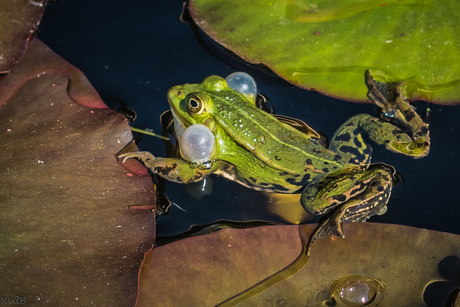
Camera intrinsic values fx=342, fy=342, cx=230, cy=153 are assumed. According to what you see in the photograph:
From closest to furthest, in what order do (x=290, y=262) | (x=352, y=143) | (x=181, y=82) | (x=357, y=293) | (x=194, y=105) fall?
1. (x=357, y=293)
2. (x=290, y=262)
3. (x=194, y=105)
4. (x=352, y=143)
5. (x=181, y=82)

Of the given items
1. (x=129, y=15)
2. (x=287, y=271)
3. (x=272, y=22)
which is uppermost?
(x=272, y=22)

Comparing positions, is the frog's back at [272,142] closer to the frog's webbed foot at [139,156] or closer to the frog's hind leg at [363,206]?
the frog's hind leg at [363,206]

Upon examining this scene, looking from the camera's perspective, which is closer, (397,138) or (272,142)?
(272,142)

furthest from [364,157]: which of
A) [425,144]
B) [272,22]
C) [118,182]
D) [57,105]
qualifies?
[57,105]

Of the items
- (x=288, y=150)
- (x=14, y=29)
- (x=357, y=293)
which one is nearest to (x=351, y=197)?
(x=288, y=150)

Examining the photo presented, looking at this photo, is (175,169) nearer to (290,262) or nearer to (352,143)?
(290,262)

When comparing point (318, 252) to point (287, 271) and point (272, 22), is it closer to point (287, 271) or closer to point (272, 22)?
point (287, 271)

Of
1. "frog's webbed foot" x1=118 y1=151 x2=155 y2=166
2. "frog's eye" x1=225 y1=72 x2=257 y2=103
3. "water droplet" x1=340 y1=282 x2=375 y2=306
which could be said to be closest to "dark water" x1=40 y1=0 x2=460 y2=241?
"frog's webbed foot" x1=118 y1=151 x2=155 y2=166

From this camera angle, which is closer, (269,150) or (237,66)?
(269,150)
